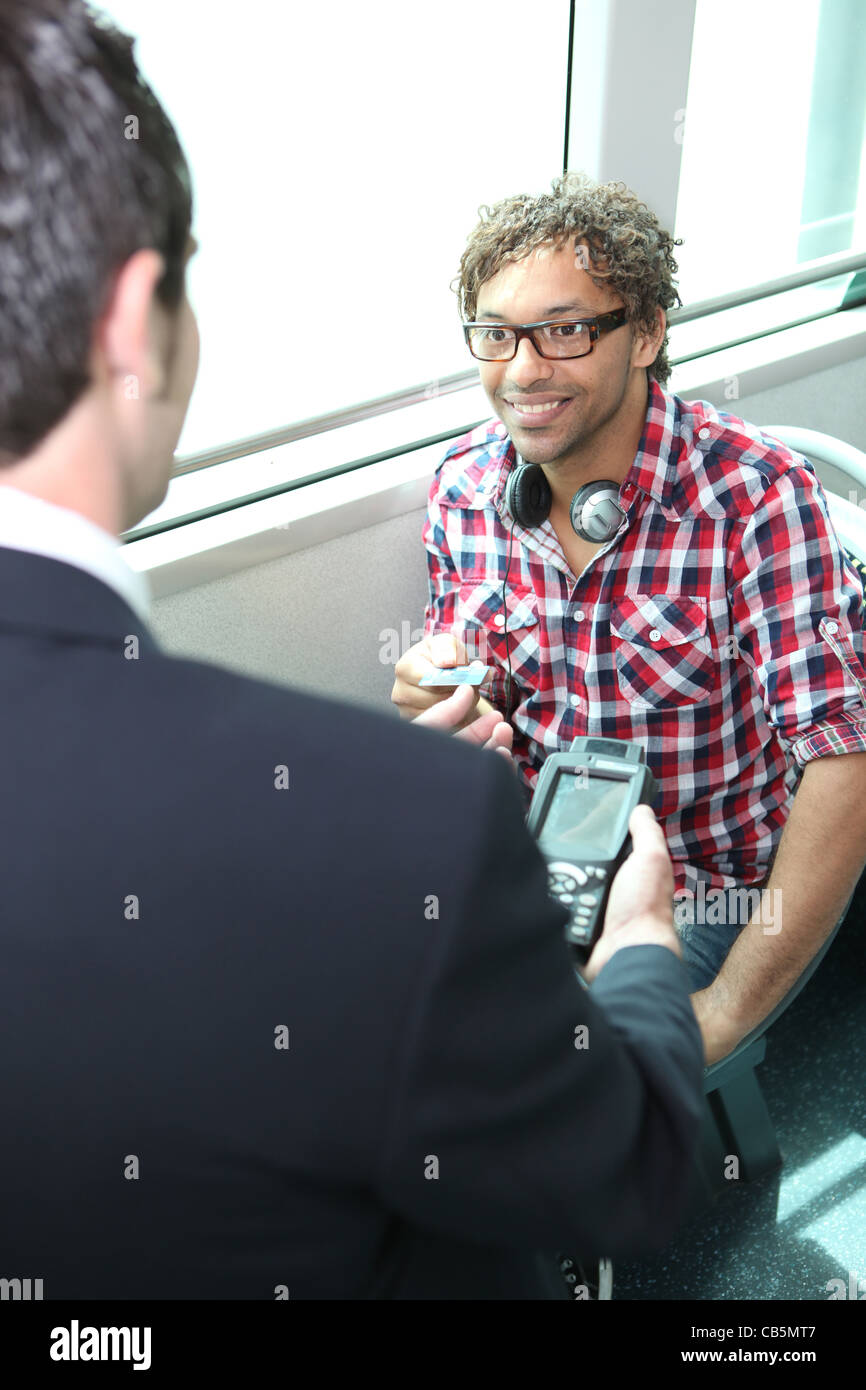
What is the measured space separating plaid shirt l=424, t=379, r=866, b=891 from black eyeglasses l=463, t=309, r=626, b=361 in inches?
4.3

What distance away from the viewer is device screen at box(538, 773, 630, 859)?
881 millimetres

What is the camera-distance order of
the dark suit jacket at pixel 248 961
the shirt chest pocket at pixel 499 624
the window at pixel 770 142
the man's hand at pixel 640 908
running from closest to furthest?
the dark suit jacket at pixel 248 961 < the man's hand at pixel 640 908 < the shirt chest pocket at pixel 499 624 < the window at pixel 770 142

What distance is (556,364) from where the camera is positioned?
1342 millimetres

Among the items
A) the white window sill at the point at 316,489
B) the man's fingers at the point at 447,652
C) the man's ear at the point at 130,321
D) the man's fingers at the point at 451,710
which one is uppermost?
the man's ear at the point at 130,321

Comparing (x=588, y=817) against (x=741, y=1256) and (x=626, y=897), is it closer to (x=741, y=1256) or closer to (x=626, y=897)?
(x=626, y=897)

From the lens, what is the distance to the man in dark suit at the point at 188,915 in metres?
0.43

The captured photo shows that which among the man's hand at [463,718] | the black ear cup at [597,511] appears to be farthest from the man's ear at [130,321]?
the black ear cup at [597,511]

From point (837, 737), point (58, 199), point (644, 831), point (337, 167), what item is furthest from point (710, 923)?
point (58, 199)

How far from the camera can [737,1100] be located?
4.83 ft

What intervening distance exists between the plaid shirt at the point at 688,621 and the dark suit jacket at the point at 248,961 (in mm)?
882

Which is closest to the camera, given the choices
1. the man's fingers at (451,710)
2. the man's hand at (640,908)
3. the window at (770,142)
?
the man's hand at (640,908)

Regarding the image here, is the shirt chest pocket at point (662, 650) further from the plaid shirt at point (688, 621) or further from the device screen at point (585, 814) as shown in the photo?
the device screen at point (585, 814)

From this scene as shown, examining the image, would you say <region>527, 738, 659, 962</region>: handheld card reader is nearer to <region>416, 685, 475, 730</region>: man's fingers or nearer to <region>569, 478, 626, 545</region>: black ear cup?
<region>416, 685, 475, 730</region>: man's fingers
